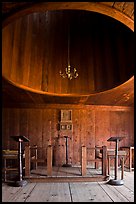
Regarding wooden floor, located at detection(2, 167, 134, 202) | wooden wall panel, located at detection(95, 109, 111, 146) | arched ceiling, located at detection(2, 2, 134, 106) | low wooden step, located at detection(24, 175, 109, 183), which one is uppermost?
arched ceiling, located at detection(2, 2, 134, 106)

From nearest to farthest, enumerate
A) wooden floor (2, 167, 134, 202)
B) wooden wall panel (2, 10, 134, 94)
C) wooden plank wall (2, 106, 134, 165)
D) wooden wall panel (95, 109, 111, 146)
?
wooden floor (2, 167, 134, 202) → wooden wall panel (2, 10, 134, 94) → wooden plank wall (2, 106, 134, 165) → wooden wall panel (95, 109, 111, 146)

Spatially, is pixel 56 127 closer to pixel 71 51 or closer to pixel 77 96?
pixel 77 96

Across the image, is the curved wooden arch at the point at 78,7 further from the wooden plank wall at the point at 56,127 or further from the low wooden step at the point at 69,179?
the wooden plank wall at the point at 56,127

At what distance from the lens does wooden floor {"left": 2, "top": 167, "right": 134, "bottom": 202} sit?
438 cm

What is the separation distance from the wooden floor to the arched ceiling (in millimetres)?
2514

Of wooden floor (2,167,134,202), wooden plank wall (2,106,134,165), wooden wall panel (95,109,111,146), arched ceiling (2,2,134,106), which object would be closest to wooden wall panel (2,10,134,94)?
arched ceiling (2,2,134,106)

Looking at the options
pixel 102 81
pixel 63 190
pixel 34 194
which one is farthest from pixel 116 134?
pixel 34 194

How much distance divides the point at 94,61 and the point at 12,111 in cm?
310

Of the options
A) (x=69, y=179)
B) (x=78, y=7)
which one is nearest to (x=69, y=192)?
(x=69, y=179)

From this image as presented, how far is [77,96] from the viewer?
7.73m

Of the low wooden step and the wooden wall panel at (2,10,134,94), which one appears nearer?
the low wooden step

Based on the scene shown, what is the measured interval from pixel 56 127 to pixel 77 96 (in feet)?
5.26

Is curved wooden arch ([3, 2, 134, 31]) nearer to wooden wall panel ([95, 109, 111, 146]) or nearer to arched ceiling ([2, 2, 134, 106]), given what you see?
arched ceiling ([2, 2, 134, 106])

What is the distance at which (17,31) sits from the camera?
7055mm
